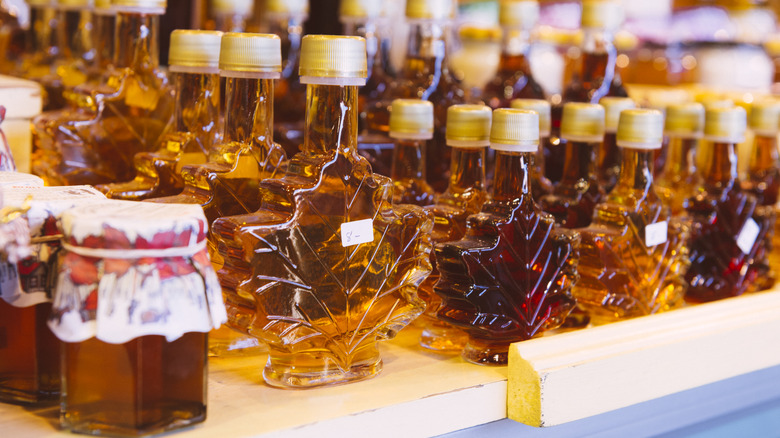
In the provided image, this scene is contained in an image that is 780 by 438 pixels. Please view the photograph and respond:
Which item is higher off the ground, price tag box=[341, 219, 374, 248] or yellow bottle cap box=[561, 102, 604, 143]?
yellow bottle cap box=[561, 102, 604, 143]

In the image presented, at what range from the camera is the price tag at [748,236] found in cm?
101

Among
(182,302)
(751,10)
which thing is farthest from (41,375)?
(751,10)

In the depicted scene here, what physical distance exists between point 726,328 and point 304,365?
1.41 feet

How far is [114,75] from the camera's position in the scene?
86 centimetres

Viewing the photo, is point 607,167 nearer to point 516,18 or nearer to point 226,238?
point 516,18

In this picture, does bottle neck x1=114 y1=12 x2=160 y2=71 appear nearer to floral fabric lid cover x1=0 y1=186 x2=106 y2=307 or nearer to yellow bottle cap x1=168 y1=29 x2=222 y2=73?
yellow bottle cap x1=168 y1=29 x2=222 y2=73

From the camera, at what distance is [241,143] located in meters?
0.73

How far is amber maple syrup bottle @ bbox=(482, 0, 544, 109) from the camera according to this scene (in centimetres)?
109

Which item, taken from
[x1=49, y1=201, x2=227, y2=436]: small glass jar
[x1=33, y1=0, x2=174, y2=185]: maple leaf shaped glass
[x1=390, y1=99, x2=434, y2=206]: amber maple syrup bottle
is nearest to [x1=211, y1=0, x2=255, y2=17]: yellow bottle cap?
[x1=33, y1=0, x2=174, y2=185]: maple leaf shaped glass

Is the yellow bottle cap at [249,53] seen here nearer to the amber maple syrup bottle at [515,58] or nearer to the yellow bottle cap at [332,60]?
the yellow bottle cap at [332,60]

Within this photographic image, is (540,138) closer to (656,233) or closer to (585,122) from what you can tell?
(585,122)

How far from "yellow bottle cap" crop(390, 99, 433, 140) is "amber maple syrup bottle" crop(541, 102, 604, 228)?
0.16 meters

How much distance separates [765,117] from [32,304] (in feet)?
2.95

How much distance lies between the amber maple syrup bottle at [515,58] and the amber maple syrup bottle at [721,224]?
0.23 metres
